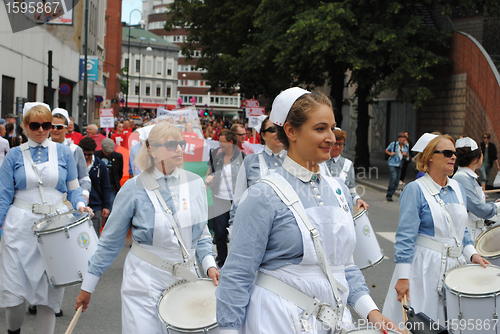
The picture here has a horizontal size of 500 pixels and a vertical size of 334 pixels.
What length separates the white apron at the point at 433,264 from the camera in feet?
13.7

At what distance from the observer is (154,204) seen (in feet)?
11.3

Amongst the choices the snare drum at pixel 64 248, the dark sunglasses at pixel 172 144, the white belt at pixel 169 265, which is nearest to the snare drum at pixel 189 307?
the white belt at pixel 169 265

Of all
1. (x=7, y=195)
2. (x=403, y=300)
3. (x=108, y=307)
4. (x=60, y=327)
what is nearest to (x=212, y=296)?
(x=403, y=300)

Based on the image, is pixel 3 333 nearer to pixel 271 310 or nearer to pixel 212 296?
pixel 212 296

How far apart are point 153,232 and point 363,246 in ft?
9.36

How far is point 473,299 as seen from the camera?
3824 mm

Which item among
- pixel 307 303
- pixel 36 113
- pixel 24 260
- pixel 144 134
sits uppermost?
pixel 36 113

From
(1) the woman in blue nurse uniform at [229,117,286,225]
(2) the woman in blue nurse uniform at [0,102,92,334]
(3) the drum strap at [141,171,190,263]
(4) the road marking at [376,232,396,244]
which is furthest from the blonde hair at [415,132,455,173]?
(4) the road marking at [376,232,396,244]

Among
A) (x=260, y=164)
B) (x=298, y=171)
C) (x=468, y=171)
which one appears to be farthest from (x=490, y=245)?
(x=298, y=171)

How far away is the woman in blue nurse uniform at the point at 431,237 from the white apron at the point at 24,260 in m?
2.89

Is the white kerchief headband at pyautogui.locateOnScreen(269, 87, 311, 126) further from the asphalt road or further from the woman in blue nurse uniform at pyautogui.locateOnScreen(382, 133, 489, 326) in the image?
the asphalt road

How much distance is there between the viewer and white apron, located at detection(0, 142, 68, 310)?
15.3 feet

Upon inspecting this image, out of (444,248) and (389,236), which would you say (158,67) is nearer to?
(389,236)

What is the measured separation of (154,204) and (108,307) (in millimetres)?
3116
